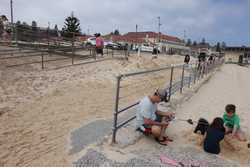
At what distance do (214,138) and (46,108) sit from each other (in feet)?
A: 14.6

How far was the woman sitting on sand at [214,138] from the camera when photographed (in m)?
3.67

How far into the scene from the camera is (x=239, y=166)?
3338mm

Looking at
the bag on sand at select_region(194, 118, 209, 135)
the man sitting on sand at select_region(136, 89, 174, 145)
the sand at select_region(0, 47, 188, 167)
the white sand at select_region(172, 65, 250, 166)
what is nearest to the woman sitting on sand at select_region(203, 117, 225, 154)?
the white sand at select_region(172, 65, 250, 166)

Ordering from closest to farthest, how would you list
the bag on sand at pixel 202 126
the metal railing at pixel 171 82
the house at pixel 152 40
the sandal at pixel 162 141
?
the metal railing at pixel 171 82 → the sandal at pixel 162 141 → the bag on sand at pixel 202 126 → the house at pixel 152 40

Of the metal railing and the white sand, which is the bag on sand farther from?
the metal railing

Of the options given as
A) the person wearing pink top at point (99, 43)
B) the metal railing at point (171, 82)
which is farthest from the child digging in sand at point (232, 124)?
the person wearing pink top at point (99, 43)

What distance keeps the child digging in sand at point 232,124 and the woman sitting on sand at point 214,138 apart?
28.6 inches

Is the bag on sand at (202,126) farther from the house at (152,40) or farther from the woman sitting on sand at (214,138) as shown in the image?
the house at (152,40)

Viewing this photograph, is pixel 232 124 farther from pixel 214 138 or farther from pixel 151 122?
pixel 151 122

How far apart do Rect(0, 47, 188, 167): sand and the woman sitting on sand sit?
6.77ft

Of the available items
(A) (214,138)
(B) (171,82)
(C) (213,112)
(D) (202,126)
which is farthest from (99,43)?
(A) (214,138)

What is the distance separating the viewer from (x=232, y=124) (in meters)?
4.46

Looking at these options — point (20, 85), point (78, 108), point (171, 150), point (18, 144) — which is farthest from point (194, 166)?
point (20, 85)

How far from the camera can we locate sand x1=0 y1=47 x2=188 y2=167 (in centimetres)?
402
